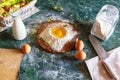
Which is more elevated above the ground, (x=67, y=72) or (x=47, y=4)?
(x=47, y=4)

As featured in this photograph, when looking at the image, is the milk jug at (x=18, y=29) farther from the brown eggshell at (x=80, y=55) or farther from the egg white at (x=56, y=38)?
the brown eggshell at (x=80, y=55)

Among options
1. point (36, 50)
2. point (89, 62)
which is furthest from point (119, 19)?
point (36, 50)

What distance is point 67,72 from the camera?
0.91 metres

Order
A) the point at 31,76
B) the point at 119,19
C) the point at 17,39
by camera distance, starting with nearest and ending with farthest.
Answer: the point at 31,76 → the point at 17,39 → the point at 119,19

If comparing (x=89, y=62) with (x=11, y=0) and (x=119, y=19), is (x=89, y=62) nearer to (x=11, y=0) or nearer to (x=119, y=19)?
(x=119, y=19)

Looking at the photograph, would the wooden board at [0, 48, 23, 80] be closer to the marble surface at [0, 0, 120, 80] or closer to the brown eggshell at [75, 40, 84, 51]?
the marble surface at [0, 0, 120, 80]

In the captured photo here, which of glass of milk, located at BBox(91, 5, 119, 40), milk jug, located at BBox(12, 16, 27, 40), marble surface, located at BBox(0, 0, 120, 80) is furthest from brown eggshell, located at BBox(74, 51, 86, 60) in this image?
milk jug, located at BBox(12, 16, 27, 40)

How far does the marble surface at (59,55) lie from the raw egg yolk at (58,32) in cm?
8

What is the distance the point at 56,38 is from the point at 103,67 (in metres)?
0.23

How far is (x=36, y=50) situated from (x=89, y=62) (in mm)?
224

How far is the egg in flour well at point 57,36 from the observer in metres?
0.98

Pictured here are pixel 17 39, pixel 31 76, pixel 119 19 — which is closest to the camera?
pixel 31 76

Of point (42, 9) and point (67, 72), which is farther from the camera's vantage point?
point (42, 9)

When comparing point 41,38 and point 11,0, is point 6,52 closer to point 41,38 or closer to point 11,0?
point 41,38
